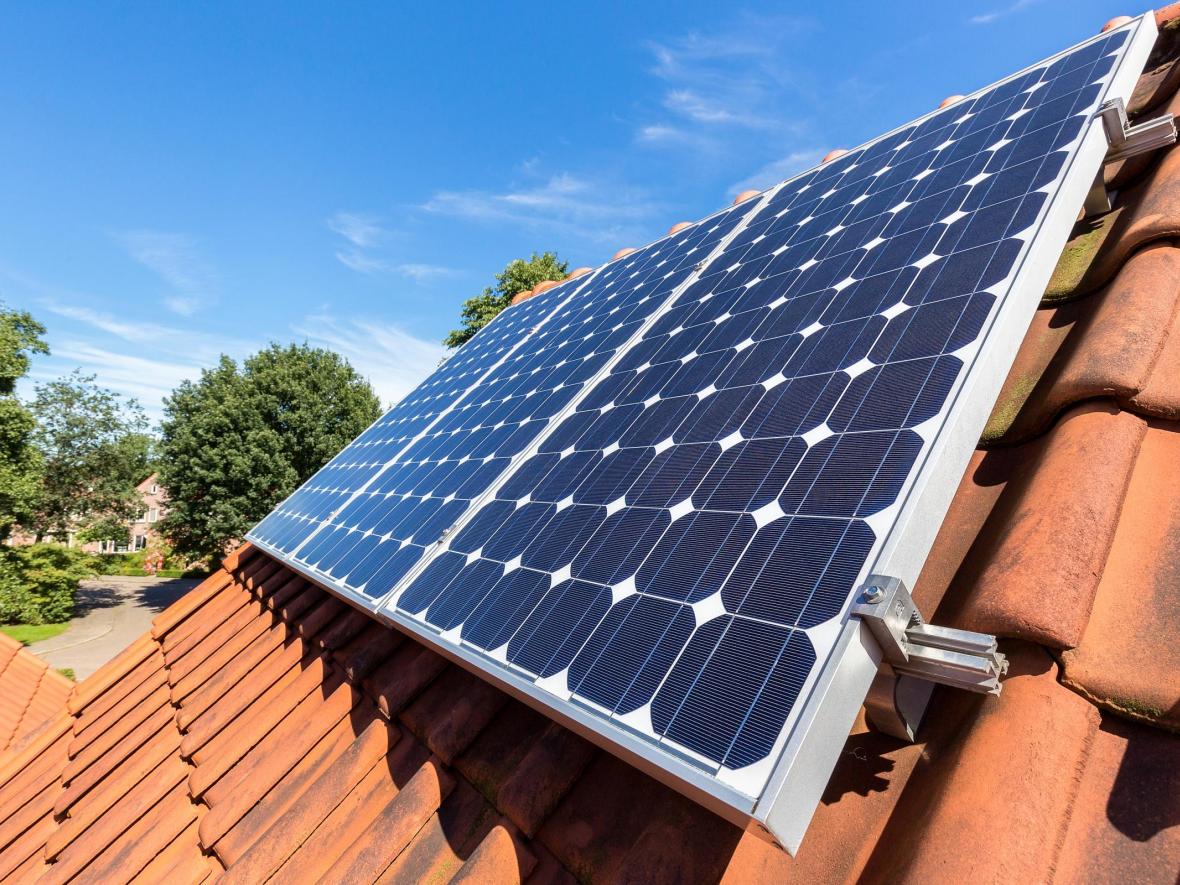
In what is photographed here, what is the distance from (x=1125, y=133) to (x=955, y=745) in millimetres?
3861

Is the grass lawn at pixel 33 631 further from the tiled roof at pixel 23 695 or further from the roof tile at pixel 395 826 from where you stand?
the roof tile at pixel 395 826

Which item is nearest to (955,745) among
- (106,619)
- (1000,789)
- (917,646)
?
(1000,789)

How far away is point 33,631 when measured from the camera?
34000 mm

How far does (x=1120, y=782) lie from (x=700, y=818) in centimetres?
141

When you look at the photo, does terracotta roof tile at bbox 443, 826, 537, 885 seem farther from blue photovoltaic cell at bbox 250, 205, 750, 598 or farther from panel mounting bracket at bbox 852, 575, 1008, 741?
blue photovoltaic cell at bbox 250, 205, 750, 598

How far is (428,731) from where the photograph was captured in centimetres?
363

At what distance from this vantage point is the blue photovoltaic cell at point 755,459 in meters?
2.04

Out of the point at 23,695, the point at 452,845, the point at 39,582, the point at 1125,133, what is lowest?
the point at 452,845

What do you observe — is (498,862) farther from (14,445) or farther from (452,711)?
(14,445)

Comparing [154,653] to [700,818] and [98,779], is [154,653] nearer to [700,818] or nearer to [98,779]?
[98,779]

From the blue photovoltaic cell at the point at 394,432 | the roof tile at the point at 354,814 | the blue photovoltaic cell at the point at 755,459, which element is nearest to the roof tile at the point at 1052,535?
the blue photovoltaic cell at the point at 755,459

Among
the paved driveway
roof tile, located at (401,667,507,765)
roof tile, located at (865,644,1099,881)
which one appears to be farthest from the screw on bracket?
the paved driveway

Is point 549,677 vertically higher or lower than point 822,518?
lower

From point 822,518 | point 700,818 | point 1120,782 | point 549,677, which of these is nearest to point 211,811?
point 549,677
